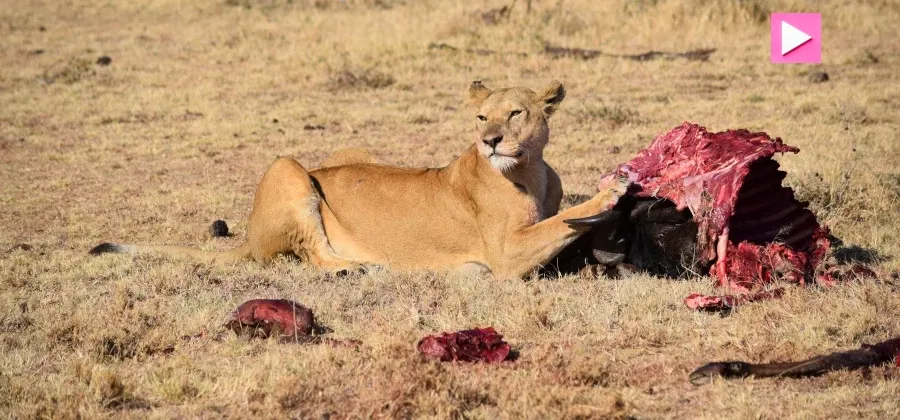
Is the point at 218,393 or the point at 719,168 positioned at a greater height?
the point at 719,168

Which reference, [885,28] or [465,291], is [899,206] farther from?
[885,28]

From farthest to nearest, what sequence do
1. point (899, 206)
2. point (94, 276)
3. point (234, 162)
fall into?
point (234, 162) < point (899, 206) < point (94, 276)

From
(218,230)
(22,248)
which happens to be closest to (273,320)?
(218,230)

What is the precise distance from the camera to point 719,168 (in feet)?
20.0

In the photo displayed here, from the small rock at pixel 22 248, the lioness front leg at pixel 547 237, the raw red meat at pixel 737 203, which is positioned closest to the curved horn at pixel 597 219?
the lioness front leg at pixel 547 237

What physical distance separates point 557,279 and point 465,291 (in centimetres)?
66

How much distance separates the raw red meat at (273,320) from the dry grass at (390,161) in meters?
0.14

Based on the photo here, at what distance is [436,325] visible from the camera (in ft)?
18.6

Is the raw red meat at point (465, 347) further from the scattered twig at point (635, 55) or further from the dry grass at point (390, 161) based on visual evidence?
the scattered twig at point (635, 55)

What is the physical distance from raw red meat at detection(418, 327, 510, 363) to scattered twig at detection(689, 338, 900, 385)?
92 centimetres

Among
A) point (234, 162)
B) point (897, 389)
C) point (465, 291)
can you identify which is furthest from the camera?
point (234, 162)

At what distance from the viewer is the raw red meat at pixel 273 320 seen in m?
5.43

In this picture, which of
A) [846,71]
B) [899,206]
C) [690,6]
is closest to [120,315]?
[899,206]

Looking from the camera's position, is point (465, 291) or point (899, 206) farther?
point (899, 206)
